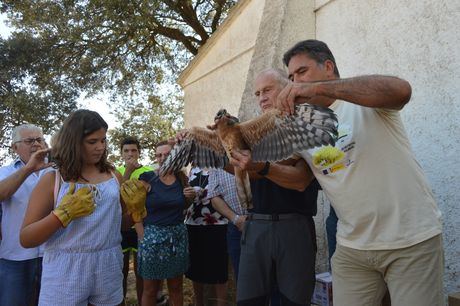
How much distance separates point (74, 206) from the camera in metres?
2.36

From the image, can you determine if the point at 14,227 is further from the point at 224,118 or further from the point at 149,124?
the point at 149,124

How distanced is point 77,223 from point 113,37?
1124cm

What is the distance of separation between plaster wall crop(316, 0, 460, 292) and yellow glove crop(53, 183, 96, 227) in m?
2.95

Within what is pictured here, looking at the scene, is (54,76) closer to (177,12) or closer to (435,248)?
(177,12)

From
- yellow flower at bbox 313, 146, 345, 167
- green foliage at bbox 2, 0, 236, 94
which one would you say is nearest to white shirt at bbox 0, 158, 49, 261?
yellow flower at bbox 313, 146, 345, 167

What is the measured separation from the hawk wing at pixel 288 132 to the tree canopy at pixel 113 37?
9.60m

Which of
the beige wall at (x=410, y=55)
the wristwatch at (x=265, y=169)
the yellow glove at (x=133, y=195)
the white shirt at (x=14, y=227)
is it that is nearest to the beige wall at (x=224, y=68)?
the beige wall at (x=410, y=55)

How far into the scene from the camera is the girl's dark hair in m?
2.49

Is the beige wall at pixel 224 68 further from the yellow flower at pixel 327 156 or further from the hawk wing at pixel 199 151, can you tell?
the yellow flower at pixel 327 156

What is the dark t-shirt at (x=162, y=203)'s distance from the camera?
4.31 metres

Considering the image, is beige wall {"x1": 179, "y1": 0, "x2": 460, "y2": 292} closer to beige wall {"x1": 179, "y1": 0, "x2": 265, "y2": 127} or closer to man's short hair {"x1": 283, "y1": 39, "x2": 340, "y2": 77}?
man's short hair {"x1": 283, "y1": 39, "x2": 340, "y2": 77}

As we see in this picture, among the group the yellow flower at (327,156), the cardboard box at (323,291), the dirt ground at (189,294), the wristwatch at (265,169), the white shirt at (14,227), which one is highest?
the yellow flower at (327,156)

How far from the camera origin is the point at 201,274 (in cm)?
457

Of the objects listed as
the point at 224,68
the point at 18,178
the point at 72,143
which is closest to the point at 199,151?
the point at 72,143
